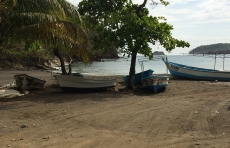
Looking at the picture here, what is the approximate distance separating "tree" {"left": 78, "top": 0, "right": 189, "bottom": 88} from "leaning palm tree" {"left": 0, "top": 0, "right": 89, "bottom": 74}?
10.1 feet

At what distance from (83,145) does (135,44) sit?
9246 mm

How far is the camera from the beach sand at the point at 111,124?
5.97 metres

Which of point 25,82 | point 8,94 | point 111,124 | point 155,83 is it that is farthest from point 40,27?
point 155,83

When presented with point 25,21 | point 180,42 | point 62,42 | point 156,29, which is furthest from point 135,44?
point 25,21

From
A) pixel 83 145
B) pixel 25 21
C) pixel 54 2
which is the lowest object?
pixel 83 145

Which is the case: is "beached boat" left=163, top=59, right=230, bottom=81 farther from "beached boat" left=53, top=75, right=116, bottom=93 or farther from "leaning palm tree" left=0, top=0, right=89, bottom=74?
"leaning palm tree" left=0, top=0, right=89, bottom=74

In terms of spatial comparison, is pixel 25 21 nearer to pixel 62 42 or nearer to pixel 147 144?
pixel 62 42

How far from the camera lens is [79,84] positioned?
13953 millimetres

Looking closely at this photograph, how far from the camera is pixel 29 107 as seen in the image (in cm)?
1009

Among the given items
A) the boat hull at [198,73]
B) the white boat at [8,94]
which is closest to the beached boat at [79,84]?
the white boat at [8,94]

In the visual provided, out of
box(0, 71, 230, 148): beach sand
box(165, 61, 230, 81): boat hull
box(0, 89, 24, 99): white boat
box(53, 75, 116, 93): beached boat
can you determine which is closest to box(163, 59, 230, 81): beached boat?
box(165, 61, 230, 81): boat hull

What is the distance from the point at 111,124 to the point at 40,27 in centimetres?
478

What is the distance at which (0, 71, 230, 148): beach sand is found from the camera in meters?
5.97

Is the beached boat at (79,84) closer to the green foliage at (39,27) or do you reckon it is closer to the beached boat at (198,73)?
the green foliage at (39,27)
